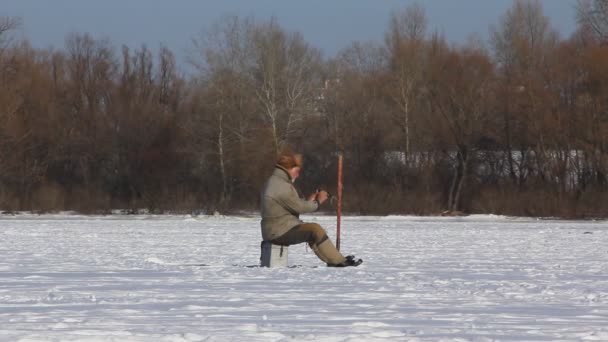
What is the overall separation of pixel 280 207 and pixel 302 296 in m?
3.59

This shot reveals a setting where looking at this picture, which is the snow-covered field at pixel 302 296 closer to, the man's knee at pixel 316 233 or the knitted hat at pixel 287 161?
the man's knee at pixel 316 233

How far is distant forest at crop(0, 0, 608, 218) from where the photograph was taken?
50.4 metres

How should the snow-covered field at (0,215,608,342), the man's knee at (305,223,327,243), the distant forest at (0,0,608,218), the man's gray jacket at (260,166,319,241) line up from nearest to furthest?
1. the snow-covered field at (0,215,608,342)
2. the man's knee at (305,223,327,243)
3. the man's gray jacket at (260,166,319,241)
4. the distant forest at (0,0,608,218)

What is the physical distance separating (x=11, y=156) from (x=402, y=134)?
19.9 metres

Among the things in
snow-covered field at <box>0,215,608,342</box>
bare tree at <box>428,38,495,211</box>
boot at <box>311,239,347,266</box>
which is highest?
bare tree at <box>428,38,495,211</box>

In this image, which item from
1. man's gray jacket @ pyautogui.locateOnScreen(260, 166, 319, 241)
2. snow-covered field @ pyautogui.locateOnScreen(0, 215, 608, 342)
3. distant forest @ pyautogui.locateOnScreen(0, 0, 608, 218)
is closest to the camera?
snow-covered field @ pyautogui.locateOnScreen(0, 215, 608, 342)

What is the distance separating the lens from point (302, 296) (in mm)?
10047

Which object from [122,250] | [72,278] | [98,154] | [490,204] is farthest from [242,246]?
[98,154]

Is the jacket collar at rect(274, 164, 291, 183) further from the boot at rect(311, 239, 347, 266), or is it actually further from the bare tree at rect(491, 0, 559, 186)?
the bare tree at rect(491, 0, 559, 186)

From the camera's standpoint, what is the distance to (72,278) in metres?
12.2

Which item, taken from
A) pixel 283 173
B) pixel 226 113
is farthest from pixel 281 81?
pixel 283 173

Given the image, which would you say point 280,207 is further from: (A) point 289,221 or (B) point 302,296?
(B) point 302,296

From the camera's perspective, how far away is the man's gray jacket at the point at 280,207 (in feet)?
44.1

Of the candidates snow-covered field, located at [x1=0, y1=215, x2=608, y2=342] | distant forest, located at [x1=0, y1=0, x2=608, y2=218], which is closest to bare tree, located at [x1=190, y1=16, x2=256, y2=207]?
distant forest, located at [x1=0, y1=0, x2=608, y2=218]
